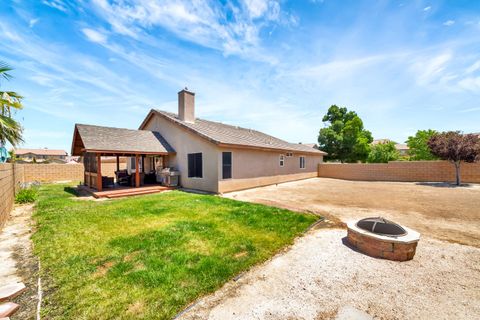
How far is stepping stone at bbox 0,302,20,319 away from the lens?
7.60ft

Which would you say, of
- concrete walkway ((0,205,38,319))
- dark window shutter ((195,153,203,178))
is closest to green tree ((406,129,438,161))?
dark window shutter ((195,153,203,178))

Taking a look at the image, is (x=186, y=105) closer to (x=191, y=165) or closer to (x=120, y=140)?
(x=191, y=165)

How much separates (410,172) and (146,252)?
1991cm

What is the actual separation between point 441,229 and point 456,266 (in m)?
2.28

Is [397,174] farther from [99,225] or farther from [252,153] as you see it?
[99,225]

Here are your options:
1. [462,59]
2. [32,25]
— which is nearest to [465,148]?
[462,59]

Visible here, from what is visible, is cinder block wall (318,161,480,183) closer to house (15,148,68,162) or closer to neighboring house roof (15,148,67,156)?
house (15,148,68,162)

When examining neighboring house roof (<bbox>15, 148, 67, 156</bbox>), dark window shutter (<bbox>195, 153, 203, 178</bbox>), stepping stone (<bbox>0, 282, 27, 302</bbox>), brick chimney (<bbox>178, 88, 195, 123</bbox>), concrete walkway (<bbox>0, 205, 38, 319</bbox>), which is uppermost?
brick chimney (<bbox>178, 88, 195, 123</bbox>)

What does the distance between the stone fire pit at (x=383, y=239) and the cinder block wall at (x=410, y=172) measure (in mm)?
16001

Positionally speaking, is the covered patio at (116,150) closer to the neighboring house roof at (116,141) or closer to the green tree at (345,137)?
the neighboring house roof at (116,141)

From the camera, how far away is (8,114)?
20.1ft

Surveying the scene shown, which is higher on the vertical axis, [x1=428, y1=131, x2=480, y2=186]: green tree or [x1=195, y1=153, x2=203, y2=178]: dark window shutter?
[x1=428, y1=131, x2=480, y2=186]: green tree

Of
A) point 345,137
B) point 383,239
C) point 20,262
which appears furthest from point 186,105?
point 345,137

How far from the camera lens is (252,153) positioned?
1248 cm
